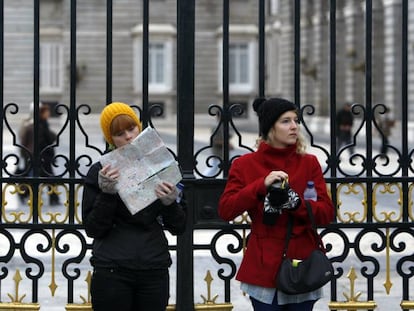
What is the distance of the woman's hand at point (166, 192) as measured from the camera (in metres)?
5.52

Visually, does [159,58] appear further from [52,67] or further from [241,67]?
[52,67]

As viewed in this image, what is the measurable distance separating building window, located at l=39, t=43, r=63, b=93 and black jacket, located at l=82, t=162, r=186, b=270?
42214 millimetres

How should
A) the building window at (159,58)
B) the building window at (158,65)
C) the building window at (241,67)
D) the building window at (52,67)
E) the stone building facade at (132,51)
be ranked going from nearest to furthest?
the stone building facade at (132,51), the building window at (159,58), the building window at (158,65), the building window at (241,67), the building window at (52,67)

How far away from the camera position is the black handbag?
5379 mm

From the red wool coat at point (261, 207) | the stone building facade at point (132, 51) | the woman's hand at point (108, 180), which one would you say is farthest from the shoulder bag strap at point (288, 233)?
the stone building facade at point (132, 51)

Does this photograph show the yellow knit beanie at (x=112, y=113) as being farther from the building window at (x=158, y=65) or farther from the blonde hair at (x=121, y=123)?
the building window at (x=158, y=65)

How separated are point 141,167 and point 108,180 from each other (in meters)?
0.23

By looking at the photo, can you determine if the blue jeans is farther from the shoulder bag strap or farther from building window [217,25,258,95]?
building window [217,25,258,95]

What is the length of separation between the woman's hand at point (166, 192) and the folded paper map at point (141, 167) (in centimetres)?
3

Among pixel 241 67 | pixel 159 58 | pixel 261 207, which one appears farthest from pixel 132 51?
pixel 261 207

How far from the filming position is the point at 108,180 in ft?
17.8

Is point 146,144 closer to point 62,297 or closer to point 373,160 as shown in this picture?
point 373,160

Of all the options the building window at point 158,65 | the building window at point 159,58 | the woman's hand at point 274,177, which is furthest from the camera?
the building window at point 158,65

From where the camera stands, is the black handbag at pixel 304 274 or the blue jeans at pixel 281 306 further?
the blue jeans at pixel 281 306
